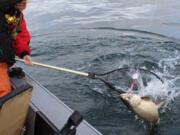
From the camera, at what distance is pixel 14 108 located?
2.37 m

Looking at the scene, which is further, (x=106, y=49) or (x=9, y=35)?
(x=106, y=49)

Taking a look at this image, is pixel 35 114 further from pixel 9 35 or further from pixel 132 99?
pixel 132 99

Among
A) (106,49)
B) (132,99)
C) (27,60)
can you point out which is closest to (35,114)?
(27,60)

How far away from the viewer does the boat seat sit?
225 cm

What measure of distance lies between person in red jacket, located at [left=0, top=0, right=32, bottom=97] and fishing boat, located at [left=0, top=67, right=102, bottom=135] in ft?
0.79

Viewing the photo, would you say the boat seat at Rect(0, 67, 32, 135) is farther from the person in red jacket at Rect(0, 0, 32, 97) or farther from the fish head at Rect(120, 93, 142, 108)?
the fish head at Rect(120, 93, 142, 108)

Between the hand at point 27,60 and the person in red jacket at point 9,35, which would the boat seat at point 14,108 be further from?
the hand at point 27,60

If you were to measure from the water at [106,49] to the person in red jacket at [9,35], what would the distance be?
140 centimetres

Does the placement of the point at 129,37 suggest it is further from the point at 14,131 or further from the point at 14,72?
the point at 14,131

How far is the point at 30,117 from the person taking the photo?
3.05 meters

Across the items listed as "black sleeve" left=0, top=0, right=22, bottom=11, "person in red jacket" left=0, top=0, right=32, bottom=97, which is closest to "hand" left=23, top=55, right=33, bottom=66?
"person in red jacket" left=0, top=0, right=32, bottom=97

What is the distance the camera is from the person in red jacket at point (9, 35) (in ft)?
10.8

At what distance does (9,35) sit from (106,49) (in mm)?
3501

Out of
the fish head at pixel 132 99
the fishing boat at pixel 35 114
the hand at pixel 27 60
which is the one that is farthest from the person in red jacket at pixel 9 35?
the fish head at pixel 132 99
